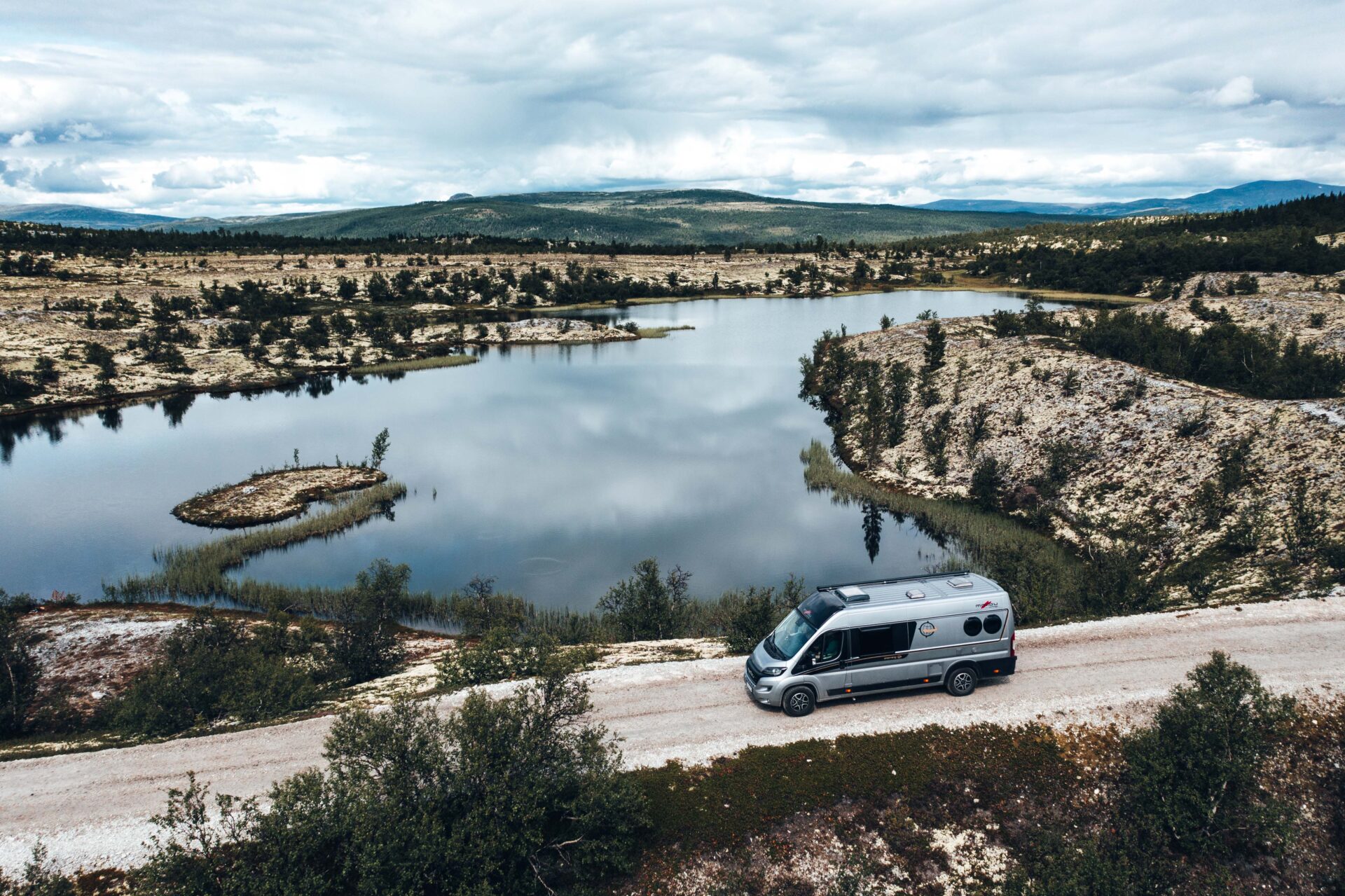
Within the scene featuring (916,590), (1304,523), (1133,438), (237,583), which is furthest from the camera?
(1133,438)

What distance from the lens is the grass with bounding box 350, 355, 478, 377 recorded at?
102 metres

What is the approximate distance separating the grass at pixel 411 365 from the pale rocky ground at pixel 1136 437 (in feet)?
224

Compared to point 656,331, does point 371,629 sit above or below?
below

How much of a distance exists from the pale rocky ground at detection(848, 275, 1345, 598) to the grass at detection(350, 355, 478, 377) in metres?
68.2

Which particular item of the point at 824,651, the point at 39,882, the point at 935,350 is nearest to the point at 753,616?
the point at 824,651

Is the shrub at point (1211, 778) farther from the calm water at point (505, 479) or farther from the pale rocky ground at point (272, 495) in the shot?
the pale rocky ground at point (272, 495)

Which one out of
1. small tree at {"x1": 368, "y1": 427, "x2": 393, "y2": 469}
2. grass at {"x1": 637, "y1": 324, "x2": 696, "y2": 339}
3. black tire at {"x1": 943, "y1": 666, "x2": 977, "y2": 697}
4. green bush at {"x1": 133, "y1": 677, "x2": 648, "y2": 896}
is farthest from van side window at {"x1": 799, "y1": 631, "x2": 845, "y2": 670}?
grass at {"x1": 637, "y1": 324, "x2": 696, "y2": 339}

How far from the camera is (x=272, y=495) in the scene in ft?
177

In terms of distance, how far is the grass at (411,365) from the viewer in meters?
102

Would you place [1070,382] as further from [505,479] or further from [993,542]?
[505,479]

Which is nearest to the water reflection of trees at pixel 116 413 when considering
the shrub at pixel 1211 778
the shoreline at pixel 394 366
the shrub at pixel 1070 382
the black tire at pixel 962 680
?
the shoreline at pixel 394 366

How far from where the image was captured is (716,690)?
23.7m

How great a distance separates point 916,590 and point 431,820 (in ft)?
51.6

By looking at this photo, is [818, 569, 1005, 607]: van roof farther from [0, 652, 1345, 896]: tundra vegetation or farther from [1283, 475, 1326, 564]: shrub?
[1283, 475, 1326, 564]: shrub
